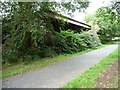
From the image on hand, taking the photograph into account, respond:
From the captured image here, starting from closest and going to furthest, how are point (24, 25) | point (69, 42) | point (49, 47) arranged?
point (24, 25), point (49, 47), point (69, 42)

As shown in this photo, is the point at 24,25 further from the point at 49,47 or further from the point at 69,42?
the point at 69,42

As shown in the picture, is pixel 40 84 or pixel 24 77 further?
pixel 24 77

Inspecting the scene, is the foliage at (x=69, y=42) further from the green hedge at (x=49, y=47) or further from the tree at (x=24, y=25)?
the tree at (x=24, y=25)

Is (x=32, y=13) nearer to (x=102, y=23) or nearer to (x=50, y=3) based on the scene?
(x=50, y=3)

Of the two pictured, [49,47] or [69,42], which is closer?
[49,47]

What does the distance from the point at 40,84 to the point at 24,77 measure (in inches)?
60.3

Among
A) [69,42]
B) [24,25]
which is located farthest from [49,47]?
[24,25]

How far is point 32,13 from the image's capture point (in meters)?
11.8

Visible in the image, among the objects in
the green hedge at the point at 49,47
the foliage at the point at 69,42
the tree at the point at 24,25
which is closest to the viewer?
the tree at the point at 24,25

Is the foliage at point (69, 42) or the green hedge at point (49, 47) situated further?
the foliage at point (69, 42)

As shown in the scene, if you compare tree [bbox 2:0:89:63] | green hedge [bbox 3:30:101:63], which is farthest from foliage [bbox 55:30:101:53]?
tree [bbox 2:0:89:63]

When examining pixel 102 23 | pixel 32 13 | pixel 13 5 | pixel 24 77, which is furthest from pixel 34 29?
pixel 102 23

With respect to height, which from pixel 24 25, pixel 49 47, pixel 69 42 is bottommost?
pixel 49 47

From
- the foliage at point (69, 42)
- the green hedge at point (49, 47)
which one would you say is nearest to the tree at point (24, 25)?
the green hedge at point (49, 47)
